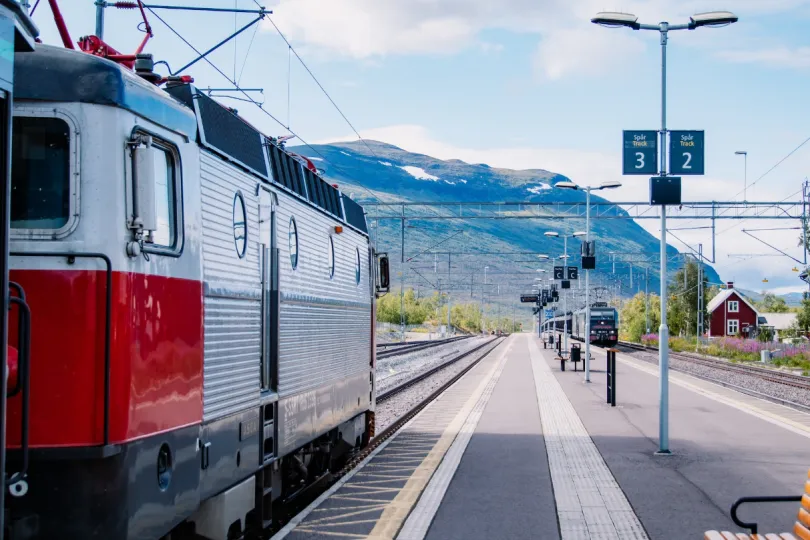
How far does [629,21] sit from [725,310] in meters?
95.7

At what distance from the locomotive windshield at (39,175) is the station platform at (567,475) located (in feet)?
14.4

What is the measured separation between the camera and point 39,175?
568 cm

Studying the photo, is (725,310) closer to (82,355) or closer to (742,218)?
(742,218)

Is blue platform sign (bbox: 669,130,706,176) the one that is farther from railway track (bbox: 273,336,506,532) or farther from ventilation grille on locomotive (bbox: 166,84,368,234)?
railway track (bbox: 273,336,506,532)

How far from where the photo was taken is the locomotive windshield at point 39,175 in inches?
223

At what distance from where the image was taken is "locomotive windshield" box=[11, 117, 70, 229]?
18.6ft

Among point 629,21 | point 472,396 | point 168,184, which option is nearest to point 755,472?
point 629,21

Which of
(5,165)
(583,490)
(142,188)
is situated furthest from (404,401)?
(5,165)

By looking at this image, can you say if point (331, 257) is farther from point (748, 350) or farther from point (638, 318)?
point (638, 318)

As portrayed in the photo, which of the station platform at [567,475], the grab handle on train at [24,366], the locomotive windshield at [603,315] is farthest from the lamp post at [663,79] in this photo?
the locomotive windshield at [603,315]

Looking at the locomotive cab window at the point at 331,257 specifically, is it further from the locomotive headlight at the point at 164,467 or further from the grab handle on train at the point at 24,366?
the grab handle on train at the point at 24,366

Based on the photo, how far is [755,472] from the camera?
13.0 m

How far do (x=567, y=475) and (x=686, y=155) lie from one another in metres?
5.20

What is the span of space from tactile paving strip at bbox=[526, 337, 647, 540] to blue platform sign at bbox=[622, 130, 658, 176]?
4210 mm
